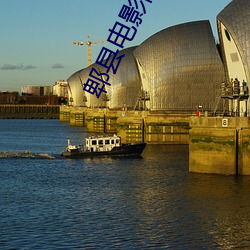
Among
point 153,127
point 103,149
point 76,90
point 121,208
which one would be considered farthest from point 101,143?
point 76,90

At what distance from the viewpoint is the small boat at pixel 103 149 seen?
65312mm

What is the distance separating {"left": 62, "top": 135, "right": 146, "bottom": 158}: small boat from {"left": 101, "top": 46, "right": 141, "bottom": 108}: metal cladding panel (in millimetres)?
44440

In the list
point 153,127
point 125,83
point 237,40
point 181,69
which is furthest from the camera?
point 125,83

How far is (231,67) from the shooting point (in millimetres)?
59406

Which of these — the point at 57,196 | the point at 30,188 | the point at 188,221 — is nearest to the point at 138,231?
the point at 188,221

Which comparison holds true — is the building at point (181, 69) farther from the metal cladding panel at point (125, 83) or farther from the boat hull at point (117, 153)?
the metal cladding panel at point (125, 83)

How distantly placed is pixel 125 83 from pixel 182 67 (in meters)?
32.1

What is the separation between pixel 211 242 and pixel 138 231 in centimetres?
382

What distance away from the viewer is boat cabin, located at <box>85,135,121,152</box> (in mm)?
66000

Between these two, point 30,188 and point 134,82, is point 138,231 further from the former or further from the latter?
point 134,82

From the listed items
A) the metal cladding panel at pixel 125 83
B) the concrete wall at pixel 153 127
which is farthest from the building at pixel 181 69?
the metal cladding panel at pixel 125 83

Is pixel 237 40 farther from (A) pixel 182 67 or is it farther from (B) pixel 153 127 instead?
(A) pixel 182 67

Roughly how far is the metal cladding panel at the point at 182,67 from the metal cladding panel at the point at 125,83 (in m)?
21.6

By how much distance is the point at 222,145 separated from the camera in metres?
47.8
